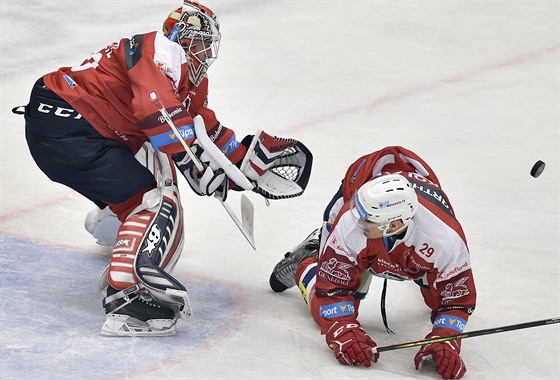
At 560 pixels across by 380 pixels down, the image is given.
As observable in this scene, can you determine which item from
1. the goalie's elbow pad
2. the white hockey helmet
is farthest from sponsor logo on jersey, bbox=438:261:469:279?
the goalie's elbow pad

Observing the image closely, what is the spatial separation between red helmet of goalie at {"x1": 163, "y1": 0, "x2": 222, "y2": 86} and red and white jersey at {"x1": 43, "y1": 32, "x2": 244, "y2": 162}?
8 cm

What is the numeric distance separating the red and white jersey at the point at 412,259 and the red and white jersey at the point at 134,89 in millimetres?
688

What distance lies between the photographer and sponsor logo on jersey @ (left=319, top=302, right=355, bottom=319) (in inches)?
164

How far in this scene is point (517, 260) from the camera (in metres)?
5.06

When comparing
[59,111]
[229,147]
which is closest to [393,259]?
[229,147]

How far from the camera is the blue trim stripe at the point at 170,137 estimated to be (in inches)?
169

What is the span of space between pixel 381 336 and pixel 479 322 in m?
0.42

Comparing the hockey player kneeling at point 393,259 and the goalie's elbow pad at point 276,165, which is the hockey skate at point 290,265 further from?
the hockey player kneeling at point 393,259

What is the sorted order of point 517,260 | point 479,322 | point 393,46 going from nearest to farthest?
point 479,322 < point 517,260 < point 393,46

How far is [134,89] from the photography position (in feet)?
14.2

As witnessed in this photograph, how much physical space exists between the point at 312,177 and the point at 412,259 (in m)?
1.81

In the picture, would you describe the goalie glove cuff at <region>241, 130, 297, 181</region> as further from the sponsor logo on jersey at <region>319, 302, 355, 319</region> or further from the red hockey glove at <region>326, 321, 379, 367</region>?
the red hockey glove at <region>326, 321, 379, 367</region>

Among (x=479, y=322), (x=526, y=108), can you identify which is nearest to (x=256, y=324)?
(x=479, y=322)

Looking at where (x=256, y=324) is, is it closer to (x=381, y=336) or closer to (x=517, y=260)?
(x=381, y=336)
